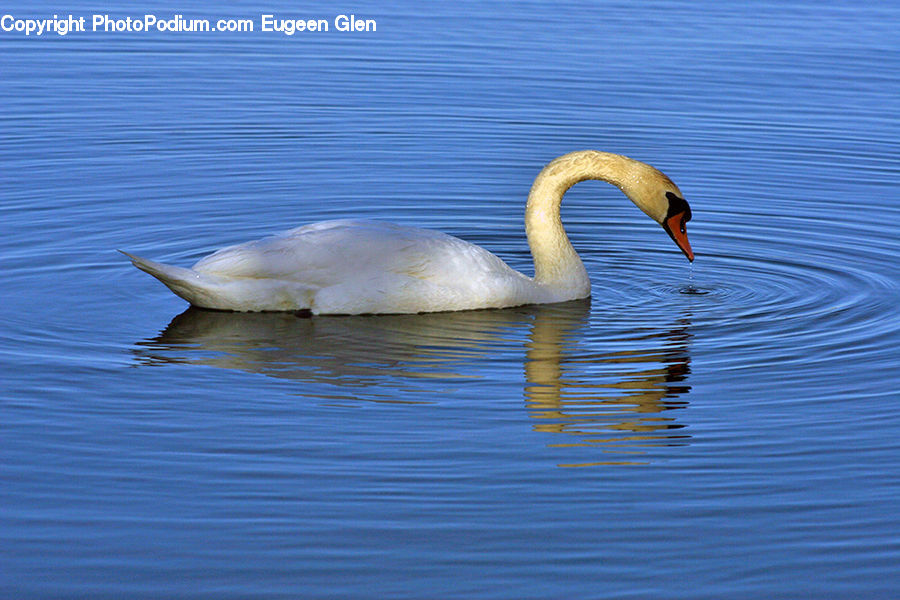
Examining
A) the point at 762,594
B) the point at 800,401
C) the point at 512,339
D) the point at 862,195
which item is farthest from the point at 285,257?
the point at 862,195

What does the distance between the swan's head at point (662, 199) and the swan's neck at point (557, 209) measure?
9cm

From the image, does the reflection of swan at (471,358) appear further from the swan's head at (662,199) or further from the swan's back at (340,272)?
the swan's head at (662,199)

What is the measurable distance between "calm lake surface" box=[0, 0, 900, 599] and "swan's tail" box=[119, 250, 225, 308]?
221 millimetres

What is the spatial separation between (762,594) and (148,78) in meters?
13.6

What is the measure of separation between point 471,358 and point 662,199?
7.48 feet

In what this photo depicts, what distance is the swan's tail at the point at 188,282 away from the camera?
9.41 metres

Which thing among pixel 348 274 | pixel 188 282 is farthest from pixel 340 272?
pixel 188 282

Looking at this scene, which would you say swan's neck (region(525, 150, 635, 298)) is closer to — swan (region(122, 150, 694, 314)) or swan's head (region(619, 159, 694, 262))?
swan's head (region(619, 159, 694, 262))

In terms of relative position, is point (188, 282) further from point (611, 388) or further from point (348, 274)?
point (611, 388)

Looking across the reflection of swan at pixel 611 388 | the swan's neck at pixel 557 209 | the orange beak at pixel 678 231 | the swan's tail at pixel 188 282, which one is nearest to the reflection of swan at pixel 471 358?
the reflection of swan at pixel 611 388

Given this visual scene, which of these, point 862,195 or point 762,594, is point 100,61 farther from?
point 762,594

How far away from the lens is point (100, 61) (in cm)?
1905

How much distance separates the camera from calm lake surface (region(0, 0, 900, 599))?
618 centimetres

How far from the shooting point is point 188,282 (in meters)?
9.53
